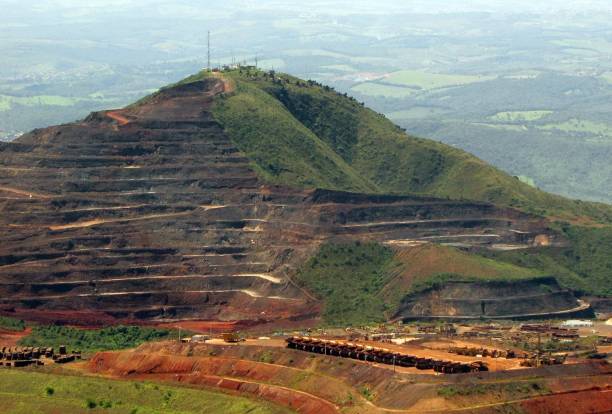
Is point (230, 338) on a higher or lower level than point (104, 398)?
higher

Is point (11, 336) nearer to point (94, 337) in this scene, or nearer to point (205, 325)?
point (94, 337)

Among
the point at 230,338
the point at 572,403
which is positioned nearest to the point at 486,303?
the point at 230,338

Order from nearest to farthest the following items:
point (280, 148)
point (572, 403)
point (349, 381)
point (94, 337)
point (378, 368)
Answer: point (572, 403) < point (378, 368) < point (349, 381) < point (94, 337) < point (280, 148)

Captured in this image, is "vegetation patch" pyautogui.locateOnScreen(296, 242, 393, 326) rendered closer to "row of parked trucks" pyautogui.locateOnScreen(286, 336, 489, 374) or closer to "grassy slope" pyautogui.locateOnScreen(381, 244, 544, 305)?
"grassy slope" pyautogui.locateOnScreen(381, 244, 544, 305)

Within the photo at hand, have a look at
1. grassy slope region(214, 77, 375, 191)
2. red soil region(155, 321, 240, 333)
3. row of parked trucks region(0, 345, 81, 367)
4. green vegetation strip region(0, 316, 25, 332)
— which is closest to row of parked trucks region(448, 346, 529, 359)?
row of parked trucks region(0, 345, 81, 367)

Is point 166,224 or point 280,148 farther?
point 280,148

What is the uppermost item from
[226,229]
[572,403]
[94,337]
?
[226,229]

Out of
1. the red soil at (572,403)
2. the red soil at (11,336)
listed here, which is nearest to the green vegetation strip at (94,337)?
the red soil at (11,336)

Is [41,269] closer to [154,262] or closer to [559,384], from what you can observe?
[154,262]
